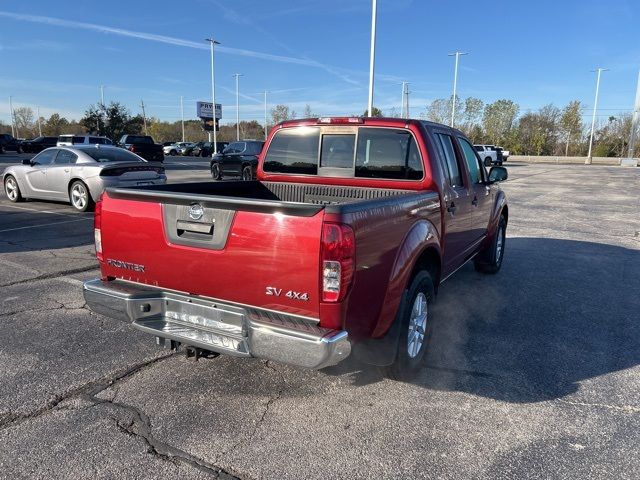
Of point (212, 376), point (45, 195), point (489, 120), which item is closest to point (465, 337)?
point (212, 376)

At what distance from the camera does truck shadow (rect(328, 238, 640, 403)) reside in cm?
360

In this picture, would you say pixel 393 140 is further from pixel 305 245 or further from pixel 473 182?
pixel 305 245

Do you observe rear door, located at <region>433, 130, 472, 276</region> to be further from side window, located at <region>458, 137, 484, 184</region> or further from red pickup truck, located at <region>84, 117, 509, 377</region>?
side window, located at <region>458, 137, 484, 184</region>

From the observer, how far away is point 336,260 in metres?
2.54

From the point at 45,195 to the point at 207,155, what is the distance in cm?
4061

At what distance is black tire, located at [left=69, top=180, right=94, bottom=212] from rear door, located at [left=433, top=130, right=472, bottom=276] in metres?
8.95

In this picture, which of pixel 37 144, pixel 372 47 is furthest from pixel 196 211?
pixel 37 144

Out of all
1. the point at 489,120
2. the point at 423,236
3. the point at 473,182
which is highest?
the point at 489,120

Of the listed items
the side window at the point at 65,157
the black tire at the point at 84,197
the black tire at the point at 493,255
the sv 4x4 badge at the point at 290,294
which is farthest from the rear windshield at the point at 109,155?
the sv 4x4 badge at the point at 290,294

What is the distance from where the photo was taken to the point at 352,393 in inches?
132

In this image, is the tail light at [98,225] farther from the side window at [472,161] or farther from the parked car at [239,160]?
the parked car at [239,160]

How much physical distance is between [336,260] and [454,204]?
223 cm

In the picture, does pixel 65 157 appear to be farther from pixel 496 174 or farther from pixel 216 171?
pixel 216 171

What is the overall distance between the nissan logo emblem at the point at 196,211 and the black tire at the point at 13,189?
12.0 meters
